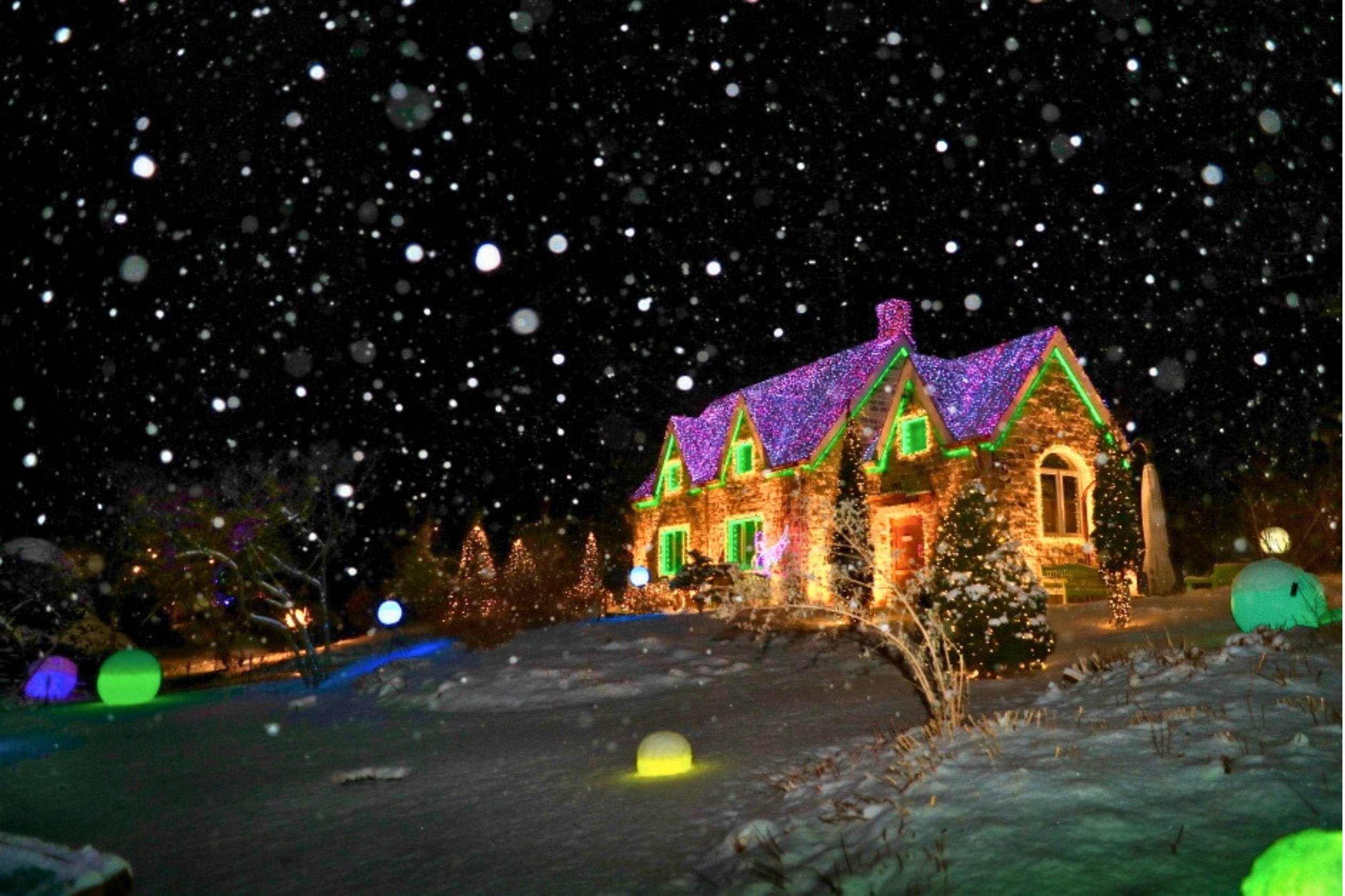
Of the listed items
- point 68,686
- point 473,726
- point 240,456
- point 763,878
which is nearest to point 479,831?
point 763,878

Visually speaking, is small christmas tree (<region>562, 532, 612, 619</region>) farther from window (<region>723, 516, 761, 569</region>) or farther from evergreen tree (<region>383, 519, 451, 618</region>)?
evergreen tree (<region>383, 519, 451, 618</region>)

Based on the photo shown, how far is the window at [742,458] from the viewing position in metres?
27.0

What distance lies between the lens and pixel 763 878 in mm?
5652

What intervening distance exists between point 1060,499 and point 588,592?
13.3m

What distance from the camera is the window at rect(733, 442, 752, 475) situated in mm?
26953

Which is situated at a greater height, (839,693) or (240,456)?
(240,456)

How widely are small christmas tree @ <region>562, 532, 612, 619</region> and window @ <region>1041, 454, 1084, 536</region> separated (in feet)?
40.6

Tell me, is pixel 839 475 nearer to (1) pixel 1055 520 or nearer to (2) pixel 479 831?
(1) pixel 1055 520

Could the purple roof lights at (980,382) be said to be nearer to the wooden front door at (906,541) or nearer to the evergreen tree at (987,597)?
the wooden front door at (906,541)

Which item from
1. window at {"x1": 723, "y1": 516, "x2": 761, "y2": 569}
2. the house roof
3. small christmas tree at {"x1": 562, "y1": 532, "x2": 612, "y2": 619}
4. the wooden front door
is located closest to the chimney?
the house roof

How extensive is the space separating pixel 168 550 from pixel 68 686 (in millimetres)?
4154

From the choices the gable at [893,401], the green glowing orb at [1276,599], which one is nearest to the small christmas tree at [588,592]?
the gable at [893,401]

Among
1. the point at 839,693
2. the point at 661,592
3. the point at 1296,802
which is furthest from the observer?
the point at 661,592

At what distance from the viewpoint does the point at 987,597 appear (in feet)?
39.3
